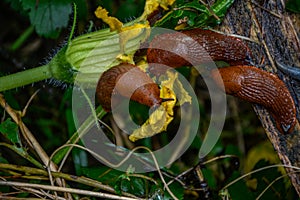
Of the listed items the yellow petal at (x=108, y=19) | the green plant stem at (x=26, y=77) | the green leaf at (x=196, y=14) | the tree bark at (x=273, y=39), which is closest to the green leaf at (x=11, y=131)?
the green plant stem at (x=26, y=77)

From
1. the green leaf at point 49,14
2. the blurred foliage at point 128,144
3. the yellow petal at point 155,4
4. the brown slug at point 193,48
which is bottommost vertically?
the blurred foliage at point 128,144

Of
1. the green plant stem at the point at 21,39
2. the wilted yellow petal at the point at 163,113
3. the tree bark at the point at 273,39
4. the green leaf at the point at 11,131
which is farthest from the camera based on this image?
the green plant stem at the point at 21,39

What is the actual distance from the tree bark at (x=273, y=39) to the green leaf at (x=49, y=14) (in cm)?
68

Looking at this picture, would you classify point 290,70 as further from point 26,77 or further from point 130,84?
point 26,77

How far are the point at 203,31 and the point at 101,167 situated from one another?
57cm

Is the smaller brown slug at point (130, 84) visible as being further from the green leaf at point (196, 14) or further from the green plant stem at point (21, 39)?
the green plant stem at point (21, 39)

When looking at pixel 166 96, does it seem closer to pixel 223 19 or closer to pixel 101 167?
pixel 223 19

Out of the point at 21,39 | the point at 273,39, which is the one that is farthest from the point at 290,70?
the point at 21,39

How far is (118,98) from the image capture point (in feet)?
4.85

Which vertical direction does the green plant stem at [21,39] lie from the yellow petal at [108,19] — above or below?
below

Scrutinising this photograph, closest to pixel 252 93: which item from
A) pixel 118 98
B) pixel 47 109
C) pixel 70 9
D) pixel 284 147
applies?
pixel 284 147

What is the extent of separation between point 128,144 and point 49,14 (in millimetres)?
612

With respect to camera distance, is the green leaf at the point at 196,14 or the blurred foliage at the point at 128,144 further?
the blurred foliage at the point at 128,144

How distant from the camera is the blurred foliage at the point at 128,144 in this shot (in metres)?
1.56
